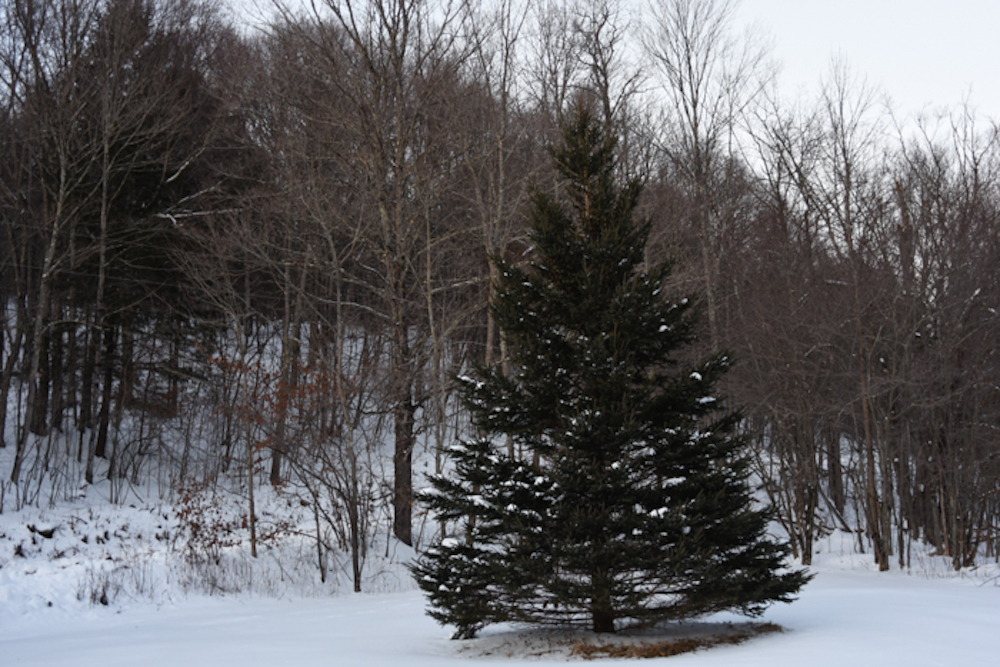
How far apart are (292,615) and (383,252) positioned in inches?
293

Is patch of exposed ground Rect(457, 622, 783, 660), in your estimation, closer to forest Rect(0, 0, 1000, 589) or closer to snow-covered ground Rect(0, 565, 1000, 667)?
snow-covered ground Rect(0, 565, 1000, 667)

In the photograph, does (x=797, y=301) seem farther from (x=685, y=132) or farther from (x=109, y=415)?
(x=109, y=415)

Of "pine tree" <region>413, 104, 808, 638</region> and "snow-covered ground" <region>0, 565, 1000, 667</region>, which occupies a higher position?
"pine tree" <region>413, 104, 808, 638</region>

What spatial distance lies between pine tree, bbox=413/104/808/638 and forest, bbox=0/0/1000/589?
215 inches

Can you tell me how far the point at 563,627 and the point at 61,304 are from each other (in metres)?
16.0

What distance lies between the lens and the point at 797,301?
1628 cm

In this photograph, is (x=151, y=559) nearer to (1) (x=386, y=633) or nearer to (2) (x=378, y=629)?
(2) (x=378, y=629)

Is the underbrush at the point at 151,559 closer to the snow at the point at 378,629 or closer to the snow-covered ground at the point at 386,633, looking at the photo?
the snow at the point at 378,629

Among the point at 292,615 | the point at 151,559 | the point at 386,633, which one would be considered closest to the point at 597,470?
the point at 386,633

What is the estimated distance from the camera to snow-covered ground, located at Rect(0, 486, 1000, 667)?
21.4ft

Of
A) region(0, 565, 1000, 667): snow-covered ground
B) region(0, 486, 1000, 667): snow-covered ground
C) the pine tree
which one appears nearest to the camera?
region(0, 565, 1000, 667): snow-covered ground

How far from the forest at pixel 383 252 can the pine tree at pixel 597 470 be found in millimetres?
5466

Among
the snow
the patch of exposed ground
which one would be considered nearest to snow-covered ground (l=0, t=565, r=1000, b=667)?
the snow

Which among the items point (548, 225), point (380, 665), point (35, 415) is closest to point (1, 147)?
point (35, 415)
